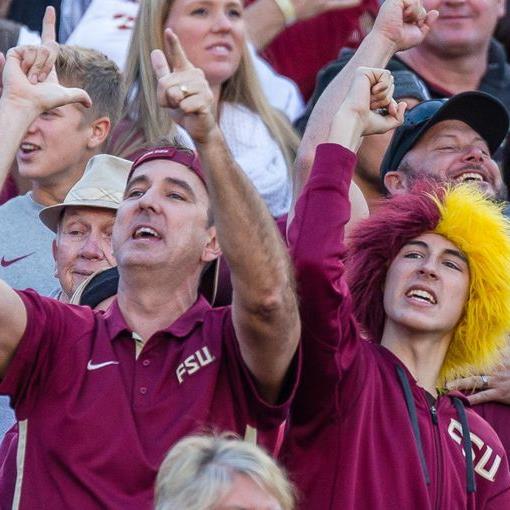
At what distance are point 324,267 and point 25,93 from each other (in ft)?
3.07

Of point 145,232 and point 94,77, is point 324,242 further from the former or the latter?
point 94,77

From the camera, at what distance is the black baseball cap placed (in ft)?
20.2

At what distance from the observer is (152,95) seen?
Result: 21.2ft

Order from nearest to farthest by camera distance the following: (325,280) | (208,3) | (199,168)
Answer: (325,280)
(199,168)
(208,3)

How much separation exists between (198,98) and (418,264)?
1.14 metres

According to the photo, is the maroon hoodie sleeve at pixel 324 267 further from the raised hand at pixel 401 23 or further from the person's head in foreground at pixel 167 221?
the raised hand at pixel 401 23

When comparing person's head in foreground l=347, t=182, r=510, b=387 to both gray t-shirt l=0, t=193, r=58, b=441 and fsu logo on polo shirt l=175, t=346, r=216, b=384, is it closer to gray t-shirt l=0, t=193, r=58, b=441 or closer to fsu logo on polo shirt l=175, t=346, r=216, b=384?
fsu logo on polo shirt l=175, t=346, r=216, b=384

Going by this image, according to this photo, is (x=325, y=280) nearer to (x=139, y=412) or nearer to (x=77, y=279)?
(x=139, y=412)

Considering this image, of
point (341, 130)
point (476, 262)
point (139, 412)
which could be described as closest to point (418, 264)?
point (476, 262)

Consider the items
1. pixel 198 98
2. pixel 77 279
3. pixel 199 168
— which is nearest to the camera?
pixel 198 98

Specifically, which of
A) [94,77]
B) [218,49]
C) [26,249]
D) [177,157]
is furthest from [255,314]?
[218,49]

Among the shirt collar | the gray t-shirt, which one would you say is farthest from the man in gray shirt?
the shirt collar

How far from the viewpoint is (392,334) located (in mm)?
5062

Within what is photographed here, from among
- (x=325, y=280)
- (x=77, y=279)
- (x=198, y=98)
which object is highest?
(x=198, y=98)
